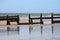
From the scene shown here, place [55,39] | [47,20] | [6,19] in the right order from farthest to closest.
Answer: [47,20]
[6,19]
[55,39]

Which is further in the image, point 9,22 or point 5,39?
point 9,22

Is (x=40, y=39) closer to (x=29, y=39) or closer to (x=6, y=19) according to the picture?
(x=29, y=39)

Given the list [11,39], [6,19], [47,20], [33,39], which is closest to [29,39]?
[33,39]

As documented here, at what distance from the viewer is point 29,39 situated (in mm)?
7312

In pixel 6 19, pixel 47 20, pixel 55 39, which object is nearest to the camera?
pixel 55 39

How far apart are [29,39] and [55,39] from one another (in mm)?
1121

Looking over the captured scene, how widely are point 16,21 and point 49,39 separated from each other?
310 inches

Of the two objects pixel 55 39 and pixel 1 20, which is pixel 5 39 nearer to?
pixel 55 39

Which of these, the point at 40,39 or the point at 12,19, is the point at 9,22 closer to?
the point at 12,19

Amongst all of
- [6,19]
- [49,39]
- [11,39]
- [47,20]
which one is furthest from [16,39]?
[47,20]

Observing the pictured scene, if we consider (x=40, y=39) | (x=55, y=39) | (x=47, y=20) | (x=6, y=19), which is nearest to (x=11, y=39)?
(x=40, y=39)

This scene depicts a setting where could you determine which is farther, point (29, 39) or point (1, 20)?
point (1, 20)

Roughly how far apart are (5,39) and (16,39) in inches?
19.1

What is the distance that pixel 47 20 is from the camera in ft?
55.2
